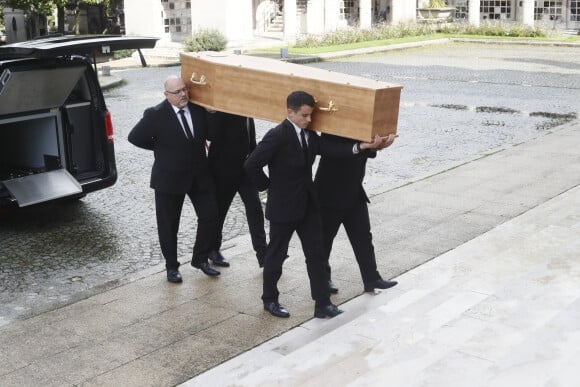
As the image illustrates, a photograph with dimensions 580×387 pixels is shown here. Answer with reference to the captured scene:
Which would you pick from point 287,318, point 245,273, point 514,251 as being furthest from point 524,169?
point 287,318

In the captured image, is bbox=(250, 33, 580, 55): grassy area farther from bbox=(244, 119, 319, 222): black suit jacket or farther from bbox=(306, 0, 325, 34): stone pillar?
bbox=(244, 119, 319, 222): black suit jacket

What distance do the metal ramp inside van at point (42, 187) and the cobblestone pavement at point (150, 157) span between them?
223mm

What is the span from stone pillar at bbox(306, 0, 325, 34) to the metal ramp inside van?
33963 mm

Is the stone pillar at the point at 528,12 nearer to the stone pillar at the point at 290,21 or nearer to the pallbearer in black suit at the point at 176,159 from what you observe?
the stone pillar at the point at 290,21

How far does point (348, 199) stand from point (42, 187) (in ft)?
13.5

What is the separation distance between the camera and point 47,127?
10.2 meters

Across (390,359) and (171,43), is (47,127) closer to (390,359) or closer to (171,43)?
(390,359)

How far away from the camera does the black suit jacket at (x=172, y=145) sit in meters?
7.44

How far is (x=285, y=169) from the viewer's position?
6621mm

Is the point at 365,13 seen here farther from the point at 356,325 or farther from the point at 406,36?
the point at 356,325

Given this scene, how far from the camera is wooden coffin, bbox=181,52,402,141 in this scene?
21.0 feet

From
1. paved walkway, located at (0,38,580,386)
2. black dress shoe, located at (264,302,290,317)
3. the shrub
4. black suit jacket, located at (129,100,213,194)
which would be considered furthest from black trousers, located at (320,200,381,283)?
the shrub

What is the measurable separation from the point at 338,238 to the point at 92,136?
3.21 meters

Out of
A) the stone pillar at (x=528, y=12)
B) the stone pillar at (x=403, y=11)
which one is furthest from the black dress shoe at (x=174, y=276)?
the stone pillar at (x=403, y=11)
